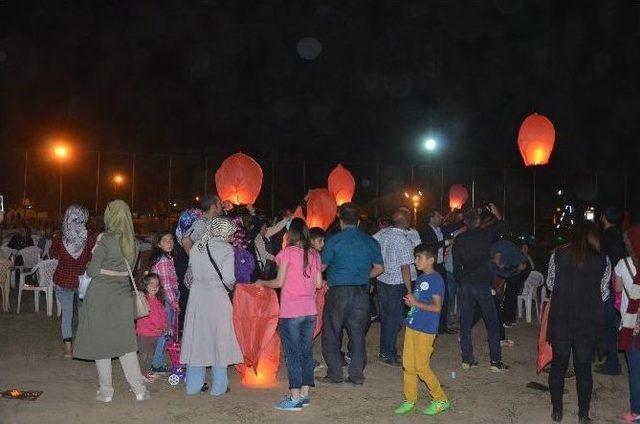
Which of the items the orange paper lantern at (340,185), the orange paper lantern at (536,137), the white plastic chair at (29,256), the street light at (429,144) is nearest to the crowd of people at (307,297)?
the orange paper lantern at (536,137)

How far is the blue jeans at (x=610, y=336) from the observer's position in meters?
7.78

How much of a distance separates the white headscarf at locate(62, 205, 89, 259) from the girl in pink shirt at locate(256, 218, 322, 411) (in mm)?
2671

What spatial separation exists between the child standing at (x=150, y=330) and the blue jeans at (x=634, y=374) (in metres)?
4.61

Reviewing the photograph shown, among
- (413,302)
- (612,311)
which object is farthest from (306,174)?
(413,302)

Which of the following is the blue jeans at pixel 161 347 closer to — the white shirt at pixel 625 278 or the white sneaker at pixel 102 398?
the white sneaker at pixel 102 398

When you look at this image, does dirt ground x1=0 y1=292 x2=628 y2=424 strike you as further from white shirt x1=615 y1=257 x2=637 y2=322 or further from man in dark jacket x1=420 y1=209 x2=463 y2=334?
man in dark jacket x1=420 y1=209 x2=463 y2=334

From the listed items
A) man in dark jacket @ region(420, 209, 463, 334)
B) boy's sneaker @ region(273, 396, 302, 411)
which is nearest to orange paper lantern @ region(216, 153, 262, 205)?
man in dark jacket @ region(420, 209, 463, 334)

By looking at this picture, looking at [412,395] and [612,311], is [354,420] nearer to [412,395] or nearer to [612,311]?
[412,395]

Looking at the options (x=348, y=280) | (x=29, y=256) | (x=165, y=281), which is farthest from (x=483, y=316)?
(x=29, y=256)

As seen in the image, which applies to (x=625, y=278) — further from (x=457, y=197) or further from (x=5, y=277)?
(x=457, y=197)

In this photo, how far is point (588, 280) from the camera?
18.0 ft

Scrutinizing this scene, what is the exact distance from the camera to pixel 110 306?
18.9 ft

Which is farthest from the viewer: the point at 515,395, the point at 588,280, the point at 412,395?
the point at 515,395

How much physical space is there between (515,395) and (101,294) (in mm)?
4277
